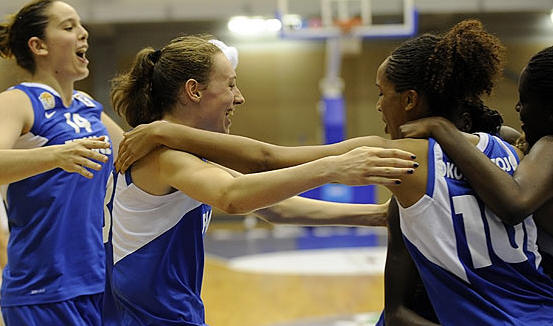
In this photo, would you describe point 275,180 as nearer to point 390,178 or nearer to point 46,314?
point 390,178

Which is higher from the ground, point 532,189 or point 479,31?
point 479,31

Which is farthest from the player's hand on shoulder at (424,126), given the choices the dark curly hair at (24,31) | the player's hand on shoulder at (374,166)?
the dark curly hair at (24,31)

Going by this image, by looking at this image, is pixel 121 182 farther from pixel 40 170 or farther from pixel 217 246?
pixel 217 246

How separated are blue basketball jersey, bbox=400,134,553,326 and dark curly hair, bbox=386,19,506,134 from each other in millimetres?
167

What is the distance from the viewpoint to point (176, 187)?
2.10 m

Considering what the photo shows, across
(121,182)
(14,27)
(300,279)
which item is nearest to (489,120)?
(121,182)

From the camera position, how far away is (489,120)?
86.5 inches

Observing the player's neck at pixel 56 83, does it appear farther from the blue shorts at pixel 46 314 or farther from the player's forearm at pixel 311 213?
the player's forearm at pixel 311 213

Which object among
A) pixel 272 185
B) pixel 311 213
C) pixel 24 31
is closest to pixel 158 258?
pixel 272 185

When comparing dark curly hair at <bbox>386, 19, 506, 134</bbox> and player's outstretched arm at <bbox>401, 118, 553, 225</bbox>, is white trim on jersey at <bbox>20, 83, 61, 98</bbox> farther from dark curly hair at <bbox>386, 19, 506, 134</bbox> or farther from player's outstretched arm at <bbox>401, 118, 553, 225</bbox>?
player's outstretched arm at <bbox>401, 118, 553, 225</bbox>

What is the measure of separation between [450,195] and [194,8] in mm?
12947

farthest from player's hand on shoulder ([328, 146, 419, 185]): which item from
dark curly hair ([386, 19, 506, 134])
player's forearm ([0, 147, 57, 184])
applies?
player's forearm ([0, 147, 57, 184])

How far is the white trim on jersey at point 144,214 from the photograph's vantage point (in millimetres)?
2248

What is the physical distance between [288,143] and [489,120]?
48.1 ft
